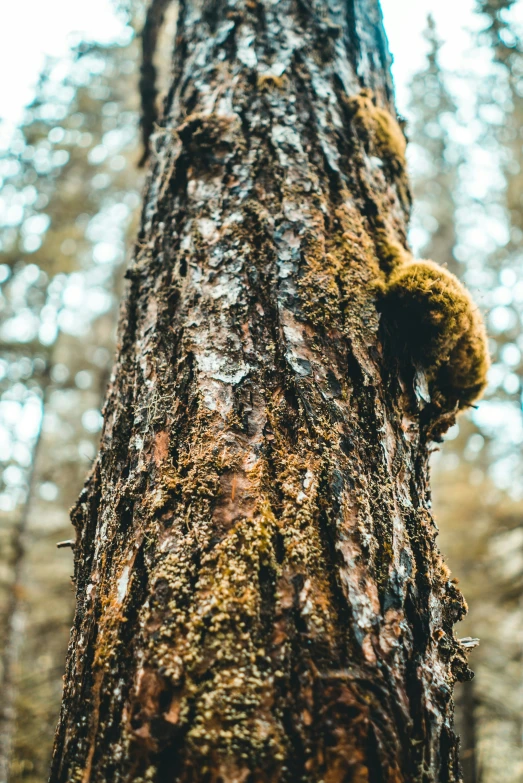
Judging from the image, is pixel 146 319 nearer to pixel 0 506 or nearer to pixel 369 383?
pixel 369 383

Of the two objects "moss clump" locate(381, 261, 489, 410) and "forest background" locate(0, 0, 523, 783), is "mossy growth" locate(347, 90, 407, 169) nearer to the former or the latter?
"moss clump" locate(381, 261, 489, 410)

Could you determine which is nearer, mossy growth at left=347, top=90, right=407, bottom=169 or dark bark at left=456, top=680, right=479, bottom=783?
mossy growth at left=347, top=90, right=407, bottom=169

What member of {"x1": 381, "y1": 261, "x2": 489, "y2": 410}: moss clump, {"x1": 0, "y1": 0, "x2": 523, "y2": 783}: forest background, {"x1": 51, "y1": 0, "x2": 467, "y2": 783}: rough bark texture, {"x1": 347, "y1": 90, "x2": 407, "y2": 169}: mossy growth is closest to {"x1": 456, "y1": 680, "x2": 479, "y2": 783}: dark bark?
{"x1": 0, "y1": 0, "x2": 523, "y2": 783}: forest background

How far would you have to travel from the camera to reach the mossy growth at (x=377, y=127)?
175 centimetres

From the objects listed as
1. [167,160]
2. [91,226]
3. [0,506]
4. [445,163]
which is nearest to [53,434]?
[0,506]

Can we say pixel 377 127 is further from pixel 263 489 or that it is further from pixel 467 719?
pixel 467 719

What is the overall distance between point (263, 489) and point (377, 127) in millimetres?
1495

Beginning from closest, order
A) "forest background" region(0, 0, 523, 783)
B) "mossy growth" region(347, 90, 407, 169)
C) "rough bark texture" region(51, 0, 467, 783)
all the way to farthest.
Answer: "rough bark texture" region(51, 0, 467, 783) < "mossy growth" region(347, 90, 407, 169) < "forest background" region(0, 0, 523, 783)

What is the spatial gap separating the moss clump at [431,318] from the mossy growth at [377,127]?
59 centimetres

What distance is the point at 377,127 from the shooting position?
1.82m

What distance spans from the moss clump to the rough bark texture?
0.08m

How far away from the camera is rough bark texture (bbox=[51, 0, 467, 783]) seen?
917mm

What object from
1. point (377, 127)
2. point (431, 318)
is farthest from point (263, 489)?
point (377, 127)

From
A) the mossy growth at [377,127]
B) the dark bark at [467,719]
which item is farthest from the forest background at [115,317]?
the mossy growth at [377,127]
